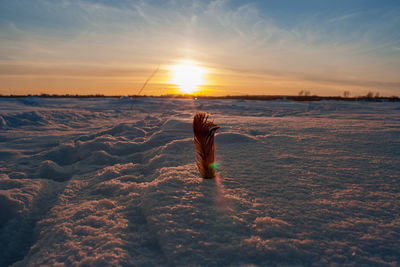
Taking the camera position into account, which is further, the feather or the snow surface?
the feather

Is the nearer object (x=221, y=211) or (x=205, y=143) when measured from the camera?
(x=221, y=211)

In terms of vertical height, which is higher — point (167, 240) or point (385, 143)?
point (385, 143)

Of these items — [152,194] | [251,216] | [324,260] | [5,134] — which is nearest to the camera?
[324,260]

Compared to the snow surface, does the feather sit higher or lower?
higher

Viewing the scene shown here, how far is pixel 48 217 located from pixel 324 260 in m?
1.64

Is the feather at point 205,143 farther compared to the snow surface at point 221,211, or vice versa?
the feather at point 205,143

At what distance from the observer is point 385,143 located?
2430 mm

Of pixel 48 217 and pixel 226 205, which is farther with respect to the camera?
pixel 48 217

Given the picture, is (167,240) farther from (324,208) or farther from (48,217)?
(48,217)

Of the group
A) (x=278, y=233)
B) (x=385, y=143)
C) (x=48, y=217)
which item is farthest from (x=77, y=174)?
(x=385, y=143)

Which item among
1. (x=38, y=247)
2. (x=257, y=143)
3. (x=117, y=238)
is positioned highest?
(x=257, y=143)

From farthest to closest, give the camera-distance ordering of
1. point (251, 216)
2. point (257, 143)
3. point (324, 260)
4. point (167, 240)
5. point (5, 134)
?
point (5, 134) → point (257, 143) → point (251, 216) → point (167, 240) → point (324, 260)

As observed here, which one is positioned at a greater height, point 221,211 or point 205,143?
point 205,143

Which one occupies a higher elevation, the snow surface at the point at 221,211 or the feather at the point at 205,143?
the feather at the point at 205,143
